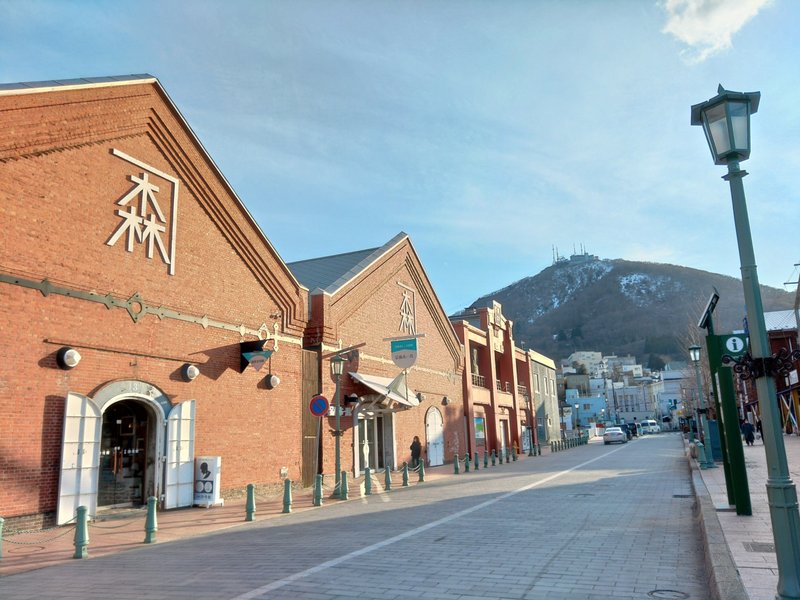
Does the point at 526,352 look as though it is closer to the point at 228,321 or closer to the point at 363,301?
the point at 363,301

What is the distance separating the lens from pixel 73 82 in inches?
554

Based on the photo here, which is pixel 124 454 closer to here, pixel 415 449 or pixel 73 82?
pixel 73 82

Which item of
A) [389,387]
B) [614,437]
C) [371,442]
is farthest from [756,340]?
[614,437]

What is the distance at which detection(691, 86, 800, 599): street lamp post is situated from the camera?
201 inches

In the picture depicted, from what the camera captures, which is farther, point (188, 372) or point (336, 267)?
point (336, 267)

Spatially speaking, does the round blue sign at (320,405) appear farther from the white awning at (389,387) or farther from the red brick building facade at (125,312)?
the white awning at (389,387)

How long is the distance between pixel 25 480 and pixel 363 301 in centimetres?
1546

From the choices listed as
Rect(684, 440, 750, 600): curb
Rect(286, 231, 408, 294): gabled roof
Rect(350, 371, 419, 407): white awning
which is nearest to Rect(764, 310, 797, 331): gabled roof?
Rect(286, 231, 408, 294): gabled roof

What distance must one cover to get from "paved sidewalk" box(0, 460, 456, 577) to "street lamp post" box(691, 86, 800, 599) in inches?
387

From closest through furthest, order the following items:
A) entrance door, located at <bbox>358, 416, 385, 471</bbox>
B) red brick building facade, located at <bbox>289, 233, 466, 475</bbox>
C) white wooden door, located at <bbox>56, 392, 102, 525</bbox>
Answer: white wooden door, located at <bbox>56, 392, 102, 525</bbox>, red brick building facade, located at <bbox>289, 233, 466, 475</bbox>, entrance door, located at <bbox>358, 416, 385, 471</bbox>

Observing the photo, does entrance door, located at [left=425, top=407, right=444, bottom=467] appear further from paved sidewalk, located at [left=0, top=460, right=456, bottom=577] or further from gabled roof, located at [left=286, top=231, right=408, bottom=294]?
paved sidewalk, located at [left=0, top=460, right=456, bottom=577]

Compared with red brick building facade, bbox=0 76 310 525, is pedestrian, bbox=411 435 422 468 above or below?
below

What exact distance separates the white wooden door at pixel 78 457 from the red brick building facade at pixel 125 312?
3 centimetres

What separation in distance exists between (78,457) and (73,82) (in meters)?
8.60
